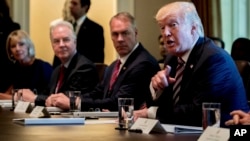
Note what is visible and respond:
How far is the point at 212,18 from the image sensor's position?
18.6 ft

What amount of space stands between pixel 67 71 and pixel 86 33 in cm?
245

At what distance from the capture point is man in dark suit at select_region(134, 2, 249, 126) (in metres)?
2.59

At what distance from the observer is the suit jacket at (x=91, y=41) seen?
252 inches

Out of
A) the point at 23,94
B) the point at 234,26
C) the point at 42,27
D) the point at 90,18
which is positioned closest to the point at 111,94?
the point at 23,94

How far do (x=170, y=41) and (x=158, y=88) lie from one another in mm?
258

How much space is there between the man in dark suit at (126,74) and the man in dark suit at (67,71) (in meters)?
0.16

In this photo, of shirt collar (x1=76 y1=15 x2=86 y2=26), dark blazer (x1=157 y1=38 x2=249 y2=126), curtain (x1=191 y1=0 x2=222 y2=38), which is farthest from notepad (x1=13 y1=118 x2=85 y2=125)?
shirt collar (x1=76 y1=15 x2=86 y2=26)

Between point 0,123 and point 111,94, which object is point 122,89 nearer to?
point 111,94

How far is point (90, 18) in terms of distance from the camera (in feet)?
23.7

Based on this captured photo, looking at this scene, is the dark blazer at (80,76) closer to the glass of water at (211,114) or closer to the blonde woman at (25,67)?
the blonde woman at (25,67)

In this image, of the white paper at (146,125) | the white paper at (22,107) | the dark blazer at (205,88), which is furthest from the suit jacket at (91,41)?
the white paper at (146,125)

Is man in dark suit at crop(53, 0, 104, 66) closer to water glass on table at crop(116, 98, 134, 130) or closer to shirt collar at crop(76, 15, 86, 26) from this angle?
shirt collar at crop(76, 15, 86, 26)

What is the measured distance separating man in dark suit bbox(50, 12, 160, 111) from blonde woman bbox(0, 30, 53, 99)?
1.08m

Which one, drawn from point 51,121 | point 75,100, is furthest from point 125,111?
point 75,100
